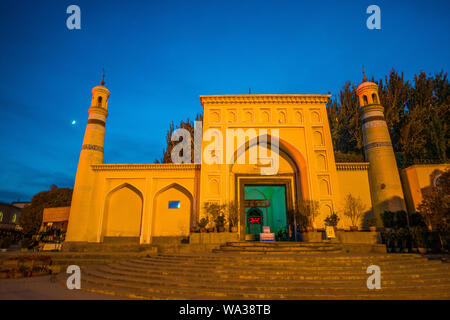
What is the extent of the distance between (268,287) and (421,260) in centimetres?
592

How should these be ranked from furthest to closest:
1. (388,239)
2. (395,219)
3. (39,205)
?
(39,205), (395,219), (388,239)

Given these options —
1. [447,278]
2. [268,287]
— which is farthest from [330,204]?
[268,287]

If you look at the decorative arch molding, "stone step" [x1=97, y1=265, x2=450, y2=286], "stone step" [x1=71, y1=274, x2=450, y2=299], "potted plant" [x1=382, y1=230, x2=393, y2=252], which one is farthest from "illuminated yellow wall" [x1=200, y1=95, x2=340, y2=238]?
"stone step" [x1=71, y1=274, x2=450, y2=299]

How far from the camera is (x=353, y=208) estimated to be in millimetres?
13922

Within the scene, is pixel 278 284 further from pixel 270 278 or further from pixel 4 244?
pixel 4 244

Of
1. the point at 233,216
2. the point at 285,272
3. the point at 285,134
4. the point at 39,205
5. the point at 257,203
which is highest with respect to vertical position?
the point at 285,134

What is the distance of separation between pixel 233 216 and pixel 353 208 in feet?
22.3

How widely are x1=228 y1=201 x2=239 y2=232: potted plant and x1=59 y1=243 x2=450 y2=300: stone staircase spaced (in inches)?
181

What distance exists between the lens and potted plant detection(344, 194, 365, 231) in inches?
541

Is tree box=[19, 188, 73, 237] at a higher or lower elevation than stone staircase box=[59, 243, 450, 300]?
higher

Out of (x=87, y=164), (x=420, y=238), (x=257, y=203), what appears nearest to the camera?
(x=420, y=238)

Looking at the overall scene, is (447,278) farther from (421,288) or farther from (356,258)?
(356,258)

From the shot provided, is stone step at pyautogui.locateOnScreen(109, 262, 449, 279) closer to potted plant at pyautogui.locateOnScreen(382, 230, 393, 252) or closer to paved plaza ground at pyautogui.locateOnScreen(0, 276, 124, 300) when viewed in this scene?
paved plaza ground at pyautogui.locateOnScreen(0, 276, 124, 300)

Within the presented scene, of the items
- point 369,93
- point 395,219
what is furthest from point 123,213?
point 369,93
